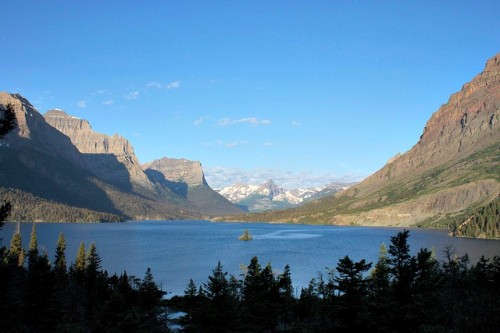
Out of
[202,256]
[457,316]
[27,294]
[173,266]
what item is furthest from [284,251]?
[457,316]

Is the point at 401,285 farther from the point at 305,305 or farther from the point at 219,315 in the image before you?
the point at 305,305

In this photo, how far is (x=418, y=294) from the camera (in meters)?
39.5

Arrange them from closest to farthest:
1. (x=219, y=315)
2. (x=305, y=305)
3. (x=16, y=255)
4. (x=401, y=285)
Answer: (x=401, y=285) < (x=219, y=315) < (x=305, y=305) < (x=16, y=255)

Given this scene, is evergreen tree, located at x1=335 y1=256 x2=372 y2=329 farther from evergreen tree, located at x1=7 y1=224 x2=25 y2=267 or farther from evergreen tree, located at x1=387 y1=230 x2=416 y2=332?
evergreen tree, located at x1=7 y1=224 x2=25 y2=267

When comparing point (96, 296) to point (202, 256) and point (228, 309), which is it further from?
point (202, 256)

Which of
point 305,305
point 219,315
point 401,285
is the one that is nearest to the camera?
point 401,285

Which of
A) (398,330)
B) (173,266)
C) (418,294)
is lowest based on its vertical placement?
(173,266)

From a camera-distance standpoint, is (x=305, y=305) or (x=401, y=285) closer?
(x=401, y=285)

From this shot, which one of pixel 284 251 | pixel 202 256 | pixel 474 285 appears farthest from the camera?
pixel 284 251

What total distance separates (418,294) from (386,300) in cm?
288

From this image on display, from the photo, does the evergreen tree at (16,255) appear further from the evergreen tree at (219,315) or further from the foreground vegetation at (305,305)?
the evergreen tree at (219,315)

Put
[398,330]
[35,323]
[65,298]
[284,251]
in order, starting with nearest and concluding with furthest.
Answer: [398,330]
[35,323]
[65,298]
[284,251]

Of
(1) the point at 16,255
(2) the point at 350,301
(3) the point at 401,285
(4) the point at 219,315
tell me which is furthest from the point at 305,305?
(1) the point at 16,255

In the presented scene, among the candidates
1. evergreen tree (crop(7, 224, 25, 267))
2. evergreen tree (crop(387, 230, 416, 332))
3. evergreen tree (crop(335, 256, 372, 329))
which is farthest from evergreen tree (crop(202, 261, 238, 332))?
evergreen tree (crop(7, 224, 25, 267))
